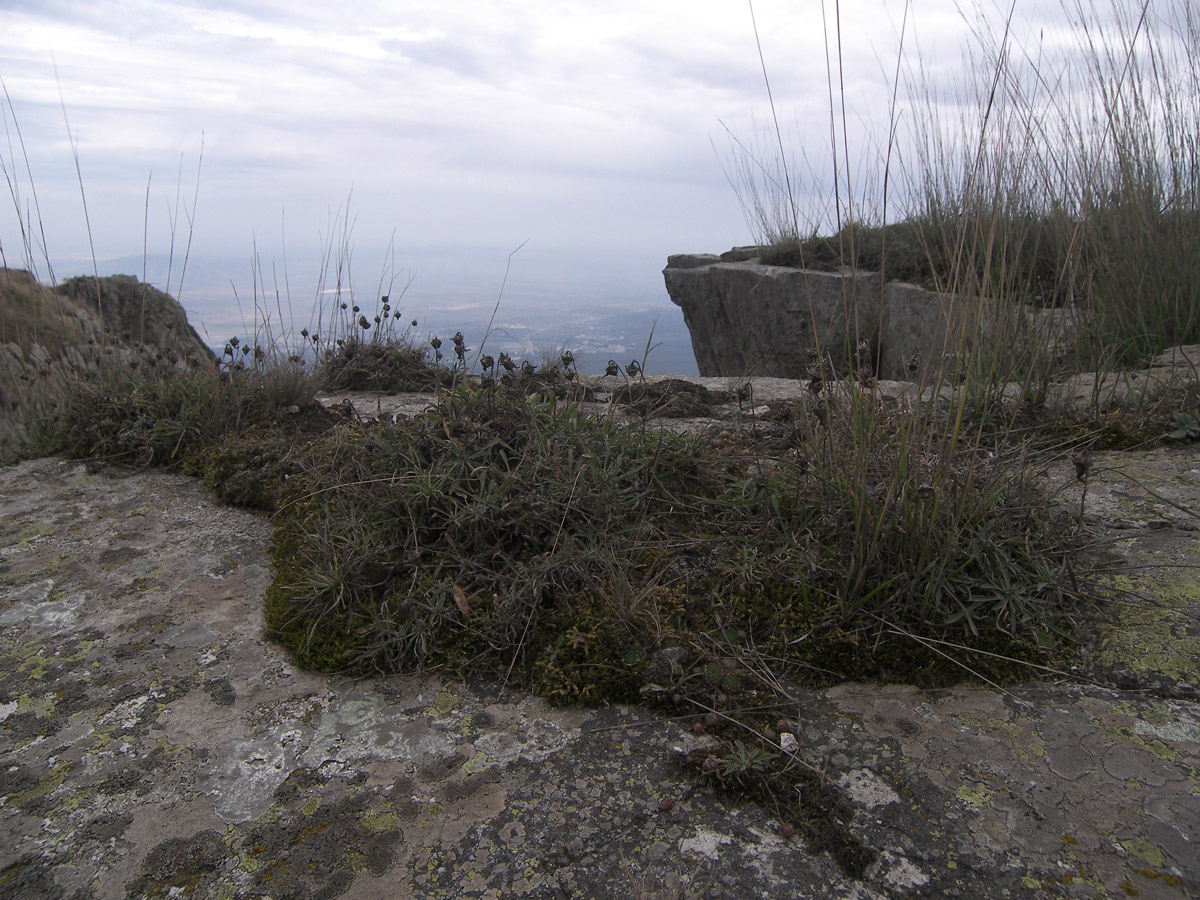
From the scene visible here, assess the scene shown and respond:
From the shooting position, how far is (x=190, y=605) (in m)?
1.96

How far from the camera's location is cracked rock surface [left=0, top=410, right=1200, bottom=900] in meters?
1.14

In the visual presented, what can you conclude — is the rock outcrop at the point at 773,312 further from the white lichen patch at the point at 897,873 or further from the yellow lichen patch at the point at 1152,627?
the white lichen patch at the point at 897,873

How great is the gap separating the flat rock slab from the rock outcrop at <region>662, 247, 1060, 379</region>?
13.9 ft

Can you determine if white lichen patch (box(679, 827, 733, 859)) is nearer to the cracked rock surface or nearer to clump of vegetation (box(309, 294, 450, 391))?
the cracked rock surface

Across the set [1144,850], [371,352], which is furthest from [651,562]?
[371,352]

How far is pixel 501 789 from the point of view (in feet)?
4.41

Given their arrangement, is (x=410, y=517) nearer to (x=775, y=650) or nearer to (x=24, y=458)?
(x=775, y=650)

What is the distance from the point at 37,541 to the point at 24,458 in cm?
92

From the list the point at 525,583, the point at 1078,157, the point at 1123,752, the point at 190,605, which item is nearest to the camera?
the point at 1123,752

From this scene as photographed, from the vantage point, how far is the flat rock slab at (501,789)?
1.14 meters

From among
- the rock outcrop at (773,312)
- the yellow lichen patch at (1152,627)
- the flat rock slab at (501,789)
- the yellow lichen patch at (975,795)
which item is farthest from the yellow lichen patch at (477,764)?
the rock outcrop at (773,312)

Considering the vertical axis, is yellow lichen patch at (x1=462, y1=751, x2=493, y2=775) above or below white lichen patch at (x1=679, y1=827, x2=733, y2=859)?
above

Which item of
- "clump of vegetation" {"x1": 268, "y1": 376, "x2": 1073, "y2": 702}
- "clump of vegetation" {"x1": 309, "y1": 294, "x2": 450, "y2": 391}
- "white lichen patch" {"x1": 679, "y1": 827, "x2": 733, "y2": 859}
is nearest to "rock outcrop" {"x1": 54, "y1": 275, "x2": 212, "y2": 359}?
"clump of vegetation" {"x1": 309, "y1": 294, "x2": 450, "y2": 391}

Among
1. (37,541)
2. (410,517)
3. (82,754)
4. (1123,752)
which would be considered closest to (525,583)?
(410,517)
